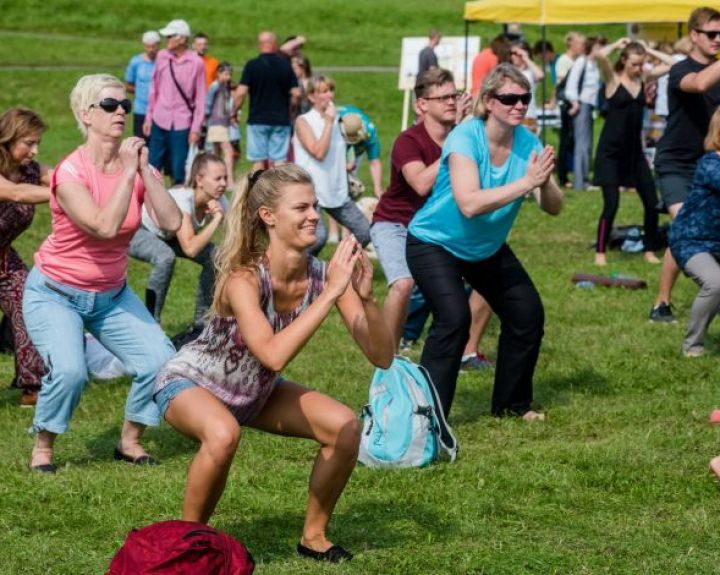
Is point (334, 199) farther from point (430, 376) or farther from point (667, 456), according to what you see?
point (667, 456)

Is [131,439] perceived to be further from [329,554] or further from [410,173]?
[410,173]

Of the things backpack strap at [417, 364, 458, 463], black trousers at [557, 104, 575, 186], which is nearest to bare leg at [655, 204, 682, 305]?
backpack strap at [417, 364, 458, 463]

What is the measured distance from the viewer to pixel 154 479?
7.11 meters

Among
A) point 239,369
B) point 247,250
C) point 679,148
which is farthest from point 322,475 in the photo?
point 679,148

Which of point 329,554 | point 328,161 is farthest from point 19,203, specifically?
point 328,161

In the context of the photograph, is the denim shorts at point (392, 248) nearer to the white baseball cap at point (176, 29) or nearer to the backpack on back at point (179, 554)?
the backpack on back at point (179, 554)

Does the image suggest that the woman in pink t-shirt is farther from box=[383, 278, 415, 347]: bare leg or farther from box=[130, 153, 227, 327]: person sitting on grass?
box=[383, 278, 415, 347]: bare leg

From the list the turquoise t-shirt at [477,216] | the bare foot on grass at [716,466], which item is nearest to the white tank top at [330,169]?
the turquoise t-shirt at [477,216]

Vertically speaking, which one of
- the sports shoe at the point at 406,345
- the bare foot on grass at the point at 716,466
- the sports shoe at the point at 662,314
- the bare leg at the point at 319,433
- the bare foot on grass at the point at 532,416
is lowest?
the sports shoe at the point at 662,314

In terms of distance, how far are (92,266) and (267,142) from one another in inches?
460

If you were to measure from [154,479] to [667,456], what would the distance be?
2611mm

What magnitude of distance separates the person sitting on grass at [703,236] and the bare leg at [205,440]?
4776mm

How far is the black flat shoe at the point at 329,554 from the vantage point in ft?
19.1

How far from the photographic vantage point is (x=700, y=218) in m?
9.53
